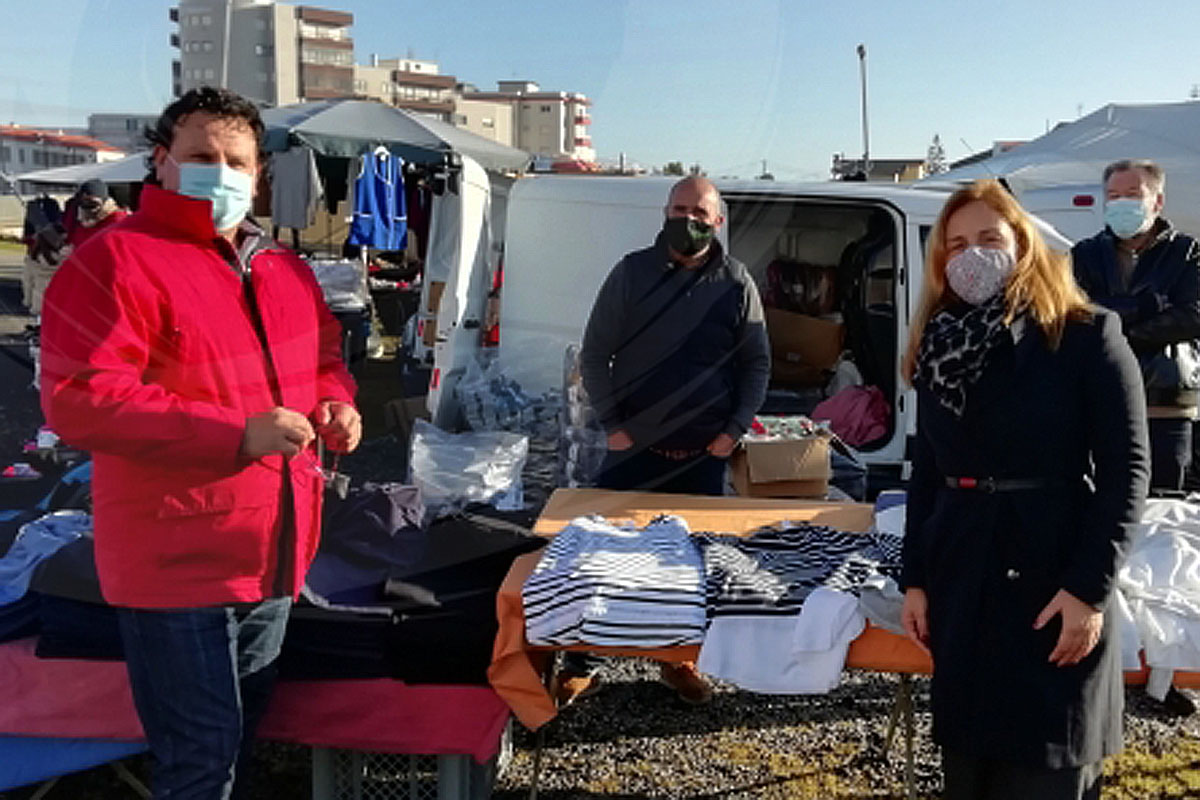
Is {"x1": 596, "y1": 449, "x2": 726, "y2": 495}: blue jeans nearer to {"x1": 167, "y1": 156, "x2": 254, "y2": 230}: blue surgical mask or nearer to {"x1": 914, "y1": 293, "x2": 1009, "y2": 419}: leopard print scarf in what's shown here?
{"x1": 914, "y1": 293, "x2": 1009, "y2": 419}: leopard print scarf

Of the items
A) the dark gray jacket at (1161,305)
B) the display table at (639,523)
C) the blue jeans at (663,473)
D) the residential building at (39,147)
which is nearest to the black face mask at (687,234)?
the blue jeans at (663,473)

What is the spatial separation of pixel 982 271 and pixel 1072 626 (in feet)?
2.20

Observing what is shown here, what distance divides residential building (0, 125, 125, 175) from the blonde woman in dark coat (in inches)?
89.0

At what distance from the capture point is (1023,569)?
1.82 m

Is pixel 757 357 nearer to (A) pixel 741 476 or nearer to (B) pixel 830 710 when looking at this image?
(A) pixel 741 476

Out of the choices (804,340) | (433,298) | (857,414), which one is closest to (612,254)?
(857,414)

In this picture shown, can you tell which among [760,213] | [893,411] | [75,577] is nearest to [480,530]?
[75,577]

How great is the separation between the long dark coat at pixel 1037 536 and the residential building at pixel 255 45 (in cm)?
178

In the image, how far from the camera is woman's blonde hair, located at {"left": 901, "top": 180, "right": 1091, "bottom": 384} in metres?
1.81

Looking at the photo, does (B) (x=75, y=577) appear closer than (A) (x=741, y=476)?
Yes

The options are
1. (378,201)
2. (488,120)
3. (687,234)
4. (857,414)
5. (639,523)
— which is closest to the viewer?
(639,523)

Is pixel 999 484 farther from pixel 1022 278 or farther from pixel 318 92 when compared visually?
pixel 318 92

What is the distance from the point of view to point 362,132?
9.84m

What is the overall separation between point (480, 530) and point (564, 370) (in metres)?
2.65
